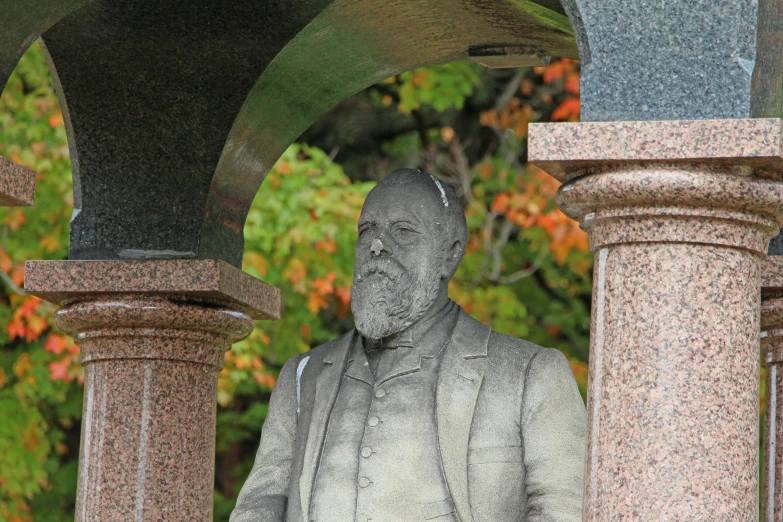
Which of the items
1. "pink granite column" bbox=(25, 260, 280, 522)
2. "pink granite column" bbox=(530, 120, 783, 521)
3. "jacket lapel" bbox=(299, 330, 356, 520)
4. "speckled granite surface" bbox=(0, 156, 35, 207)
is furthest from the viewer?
"pink granite column" bbox=(25, 260, 280, 522)

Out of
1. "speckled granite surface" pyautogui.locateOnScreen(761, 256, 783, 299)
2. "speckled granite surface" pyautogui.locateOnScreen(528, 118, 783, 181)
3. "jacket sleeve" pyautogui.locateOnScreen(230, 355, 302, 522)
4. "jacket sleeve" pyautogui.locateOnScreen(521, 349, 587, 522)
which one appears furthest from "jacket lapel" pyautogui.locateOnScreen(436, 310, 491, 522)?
"speckled granite surface" pyautogui.locateOnScreen(528, 118, 783, 181)

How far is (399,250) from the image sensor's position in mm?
7125

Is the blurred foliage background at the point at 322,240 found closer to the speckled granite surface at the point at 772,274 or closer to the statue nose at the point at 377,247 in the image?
the statue nose at the point at 377,247

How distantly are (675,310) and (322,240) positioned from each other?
8.43 metres

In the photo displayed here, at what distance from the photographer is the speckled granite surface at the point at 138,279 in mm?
8422

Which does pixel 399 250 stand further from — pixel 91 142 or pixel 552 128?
pixel 91 142

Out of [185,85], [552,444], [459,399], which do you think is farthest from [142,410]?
[552,444]

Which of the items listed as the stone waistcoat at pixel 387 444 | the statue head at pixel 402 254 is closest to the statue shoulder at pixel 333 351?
the stone waistcoat at pixel 387 444

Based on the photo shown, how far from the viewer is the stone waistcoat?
678cm

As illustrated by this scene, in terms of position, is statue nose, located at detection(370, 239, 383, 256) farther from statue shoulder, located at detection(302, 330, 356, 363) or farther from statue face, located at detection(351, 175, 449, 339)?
statue shoulder, located at detection(302, 330, 356, 363)

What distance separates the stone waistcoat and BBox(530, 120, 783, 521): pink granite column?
118cm

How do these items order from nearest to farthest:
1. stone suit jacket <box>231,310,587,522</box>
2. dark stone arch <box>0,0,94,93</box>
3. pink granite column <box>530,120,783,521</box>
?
pink granite column <box>530,120,783,521</box> → dark stone arch <box>0,0,94,93</box> → stone suit jacket <box>231,310,587,522</box>

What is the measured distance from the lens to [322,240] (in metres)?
13.9

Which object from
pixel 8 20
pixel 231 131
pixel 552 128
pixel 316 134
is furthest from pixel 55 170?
pixel 552 128
